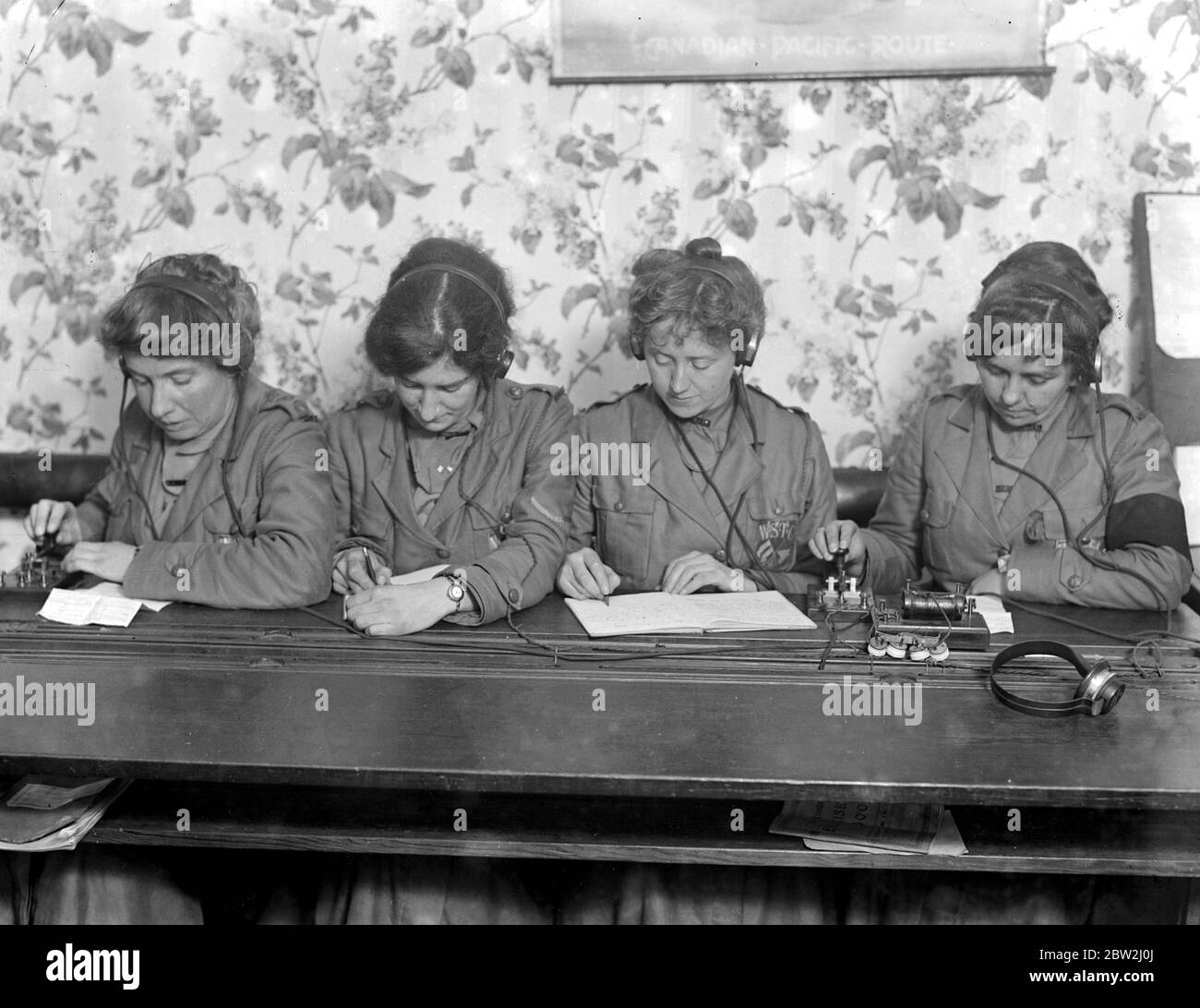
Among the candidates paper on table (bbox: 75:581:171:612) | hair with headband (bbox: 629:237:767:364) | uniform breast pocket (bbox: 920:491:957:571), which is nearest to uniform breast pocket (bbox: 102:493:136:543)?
paper on table (bbox: 75:581:171:612)

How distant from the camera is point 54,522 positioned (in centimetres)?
266

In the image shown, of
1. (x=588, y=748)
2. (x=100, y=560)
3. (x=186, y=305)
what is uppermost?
(x=186, y=305)

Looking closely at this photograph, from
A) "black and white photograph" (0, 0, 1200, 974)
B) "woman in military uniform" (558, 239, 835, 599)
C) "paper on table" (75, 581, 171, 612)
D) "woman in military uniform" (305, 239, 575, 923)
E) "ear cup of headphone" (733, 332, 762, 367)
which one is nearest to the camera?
"black and white photograph" (0, 0, 1200, 974)

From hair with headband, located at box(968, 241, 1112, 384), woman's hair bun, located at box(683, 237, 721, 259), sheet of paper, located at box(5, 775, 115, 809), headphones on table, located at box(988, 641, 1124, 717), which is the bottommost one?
sheet of paper, located at box(5, 775, 115, 809)

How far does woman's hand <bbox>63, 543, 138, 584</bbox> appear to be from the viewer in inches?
96.7

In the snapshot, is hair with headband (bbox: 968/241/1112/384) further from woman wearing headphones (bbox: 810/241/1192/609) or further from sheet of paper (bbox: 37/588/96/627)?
sheet of paper (bbox: 37/588/96/627)

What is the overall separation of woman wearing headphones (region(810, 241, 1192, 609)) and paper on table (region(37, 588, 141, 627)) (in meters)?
1.36

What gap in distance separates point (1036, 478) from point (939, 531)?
0.25 metres

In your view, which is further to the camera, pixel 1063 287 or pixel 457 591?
pixel 1063 287

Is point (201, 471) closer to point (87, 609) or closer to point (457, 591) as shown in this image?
point (87, 609)

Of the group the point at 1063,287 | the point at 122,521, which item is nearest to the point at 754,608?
the point at 1063,287

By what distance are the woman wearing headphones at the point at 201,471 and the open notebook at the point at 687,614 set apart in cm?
56

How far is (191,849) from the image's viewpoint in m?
2.27

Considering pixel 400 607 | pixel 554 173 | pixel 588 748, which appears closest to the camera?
pixel 588 748
